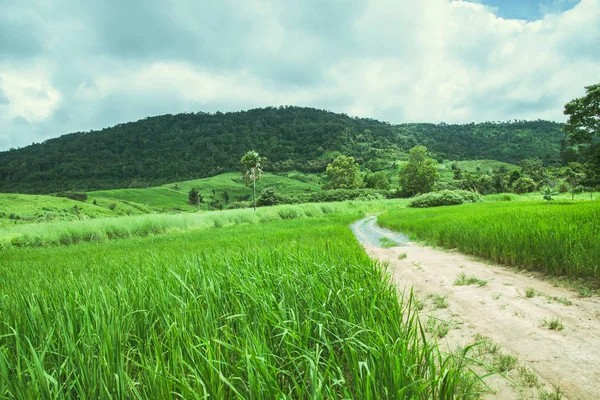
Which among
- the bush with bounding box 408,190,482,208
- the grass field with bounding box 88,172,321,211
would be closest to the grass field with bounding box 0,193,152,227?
the grass field with bounding box 88,172,321,211

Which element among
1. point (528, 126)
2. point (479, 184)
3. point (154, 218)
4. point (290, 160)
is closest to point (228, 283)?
point (154, 218)

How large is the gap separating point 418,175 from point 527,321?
6823cm

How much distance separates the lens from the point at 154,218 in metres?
22.7

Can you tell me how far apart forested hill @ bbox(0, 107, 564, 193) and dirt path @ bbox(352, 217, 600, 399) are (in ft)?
391

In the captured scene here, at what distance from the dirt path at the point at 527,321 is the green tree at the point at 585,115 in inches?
958

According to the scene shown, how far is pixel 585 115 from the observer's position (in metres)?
22.3

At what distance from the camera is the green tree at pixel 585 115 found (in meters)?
21.8

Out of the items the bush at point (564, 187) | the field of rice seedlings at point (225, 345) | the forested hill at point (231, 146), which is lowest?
the bush at point (564, 187)

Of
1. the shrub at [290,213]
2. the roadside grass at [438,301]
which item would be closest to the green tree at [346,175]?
the shrub at [290,213]

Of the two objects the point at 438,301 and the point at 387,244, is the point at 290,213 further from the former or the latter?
the point at 438,301

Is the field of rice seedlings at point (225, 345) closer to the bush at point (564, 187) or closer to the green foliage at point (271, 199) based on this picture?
the bush at point (564, 187)

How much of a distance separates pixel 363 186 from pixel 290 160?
5281cm

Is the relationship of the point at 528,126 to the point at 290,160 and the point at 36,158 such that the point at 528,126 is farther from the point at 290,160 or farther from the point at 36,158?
the point at 36,158

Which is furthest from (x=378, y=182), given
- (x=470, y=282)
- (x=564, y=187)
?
(x=470, y=282)
